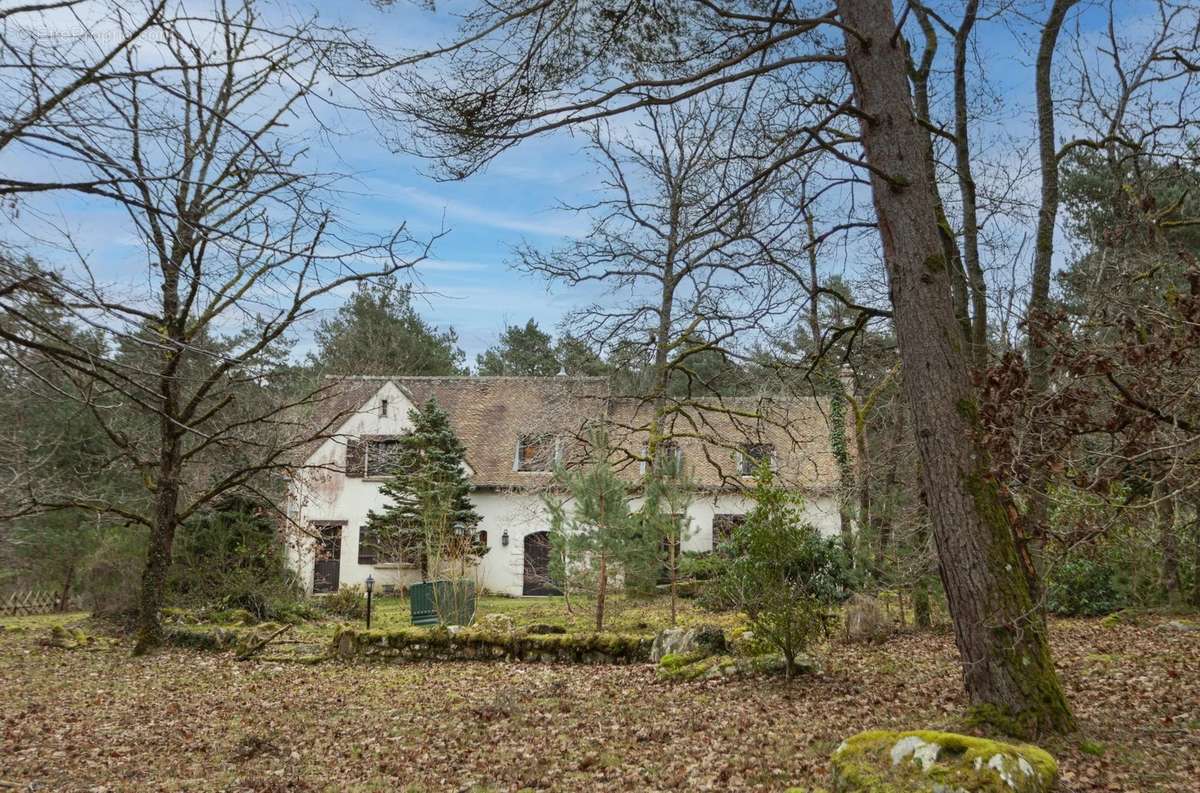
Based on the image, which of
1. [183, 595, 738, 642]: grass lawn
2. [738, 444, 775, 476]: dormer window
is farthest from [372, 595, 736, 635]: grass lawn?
[738, 444, 775, 476]: dormer window

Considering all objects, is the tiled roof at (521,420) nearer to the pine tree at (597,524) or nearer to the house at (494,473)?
the house at (494,473)

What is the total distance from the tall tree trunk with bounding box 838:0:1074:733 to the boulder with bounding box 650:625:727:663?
493 cm

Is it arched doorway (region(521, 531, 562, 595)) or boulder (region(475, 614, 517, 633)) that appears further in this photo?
arched doorway (region(521, 531, 562, 595))

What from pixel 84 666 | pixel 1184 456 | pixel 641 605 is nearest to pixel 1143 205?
pixel 1184 456

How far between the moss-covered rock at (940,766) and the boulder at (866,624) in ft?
25.0

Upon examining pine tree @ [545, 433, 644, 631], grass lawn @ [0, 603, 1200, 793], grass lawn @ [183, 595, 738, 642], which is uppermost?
pine tree @ [545, 433, 644, 631]

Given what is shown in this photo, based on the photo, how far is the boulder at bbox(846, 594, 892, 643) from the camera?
12453 millimetres

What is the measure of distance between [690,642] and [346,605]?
11.1 m

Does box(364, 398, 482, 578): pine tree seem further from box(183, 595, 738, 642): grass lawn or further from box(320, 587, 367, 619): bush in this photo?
box(183, 595, 738, 642): grass lawn

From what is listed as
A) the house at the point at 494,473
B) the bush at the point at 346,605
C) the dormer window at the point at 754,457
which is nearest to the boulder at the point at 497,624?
the dormer window at the point at 754,457

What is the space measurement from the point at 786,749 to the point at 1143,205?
18.4 feet

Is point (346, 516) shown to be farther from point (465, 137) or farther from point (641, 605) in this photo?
point (465, 137)

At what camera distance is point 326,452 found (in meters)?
27.5

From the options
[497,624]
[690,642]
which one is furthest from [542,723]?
[497,624]
